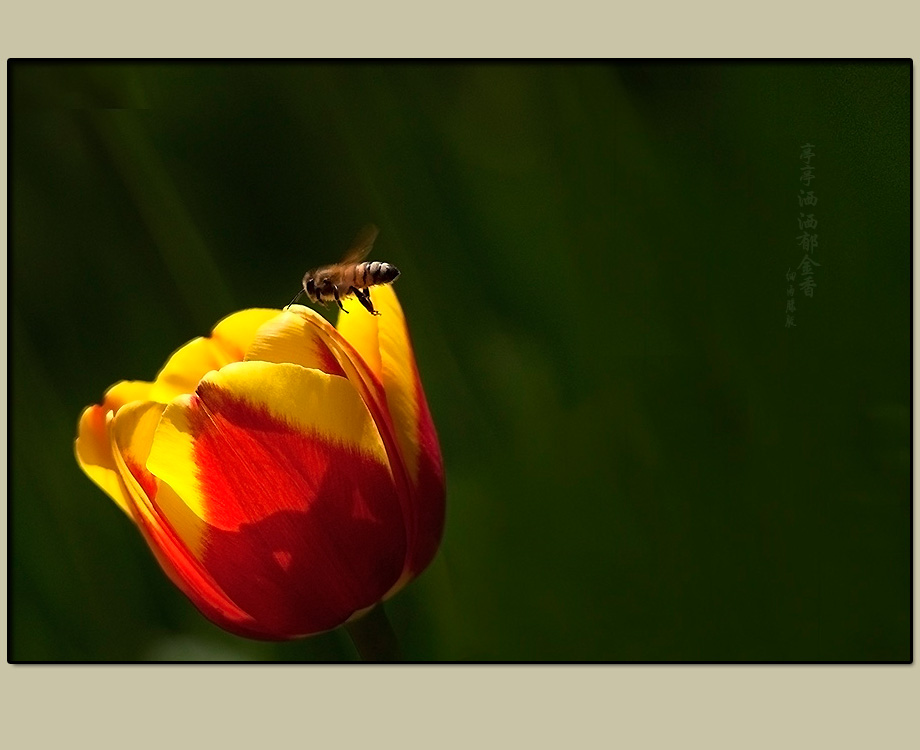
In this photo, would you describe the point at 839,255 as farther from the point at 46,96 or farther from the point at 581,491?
the point at 46,96

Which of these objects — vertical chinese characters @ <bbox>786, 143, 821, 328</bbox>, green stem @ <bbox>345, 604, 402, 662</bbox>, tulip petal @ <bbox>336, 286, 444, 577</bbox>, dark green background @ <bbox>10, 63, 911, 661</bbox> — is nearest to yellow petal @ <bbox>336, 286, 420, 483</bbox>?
tulip petal @ <bbox>336, 286, 444, 577</bbox>

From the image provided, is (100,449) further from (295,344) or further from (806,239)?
(806,239)

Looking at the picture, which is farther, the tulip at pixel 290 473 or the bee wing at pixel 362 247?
the bee wing at pixel 362 247

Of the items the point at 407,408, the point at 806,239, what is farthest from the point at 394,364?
the point at 806,239

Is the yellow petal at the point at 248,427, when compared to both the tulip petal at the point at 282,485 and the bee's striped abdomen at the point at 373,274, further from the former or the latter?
the bee's striped abdomen at the point at 373,274

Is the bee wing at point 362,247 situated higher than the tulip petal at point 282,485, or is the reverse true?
the bee wing at point 362,247

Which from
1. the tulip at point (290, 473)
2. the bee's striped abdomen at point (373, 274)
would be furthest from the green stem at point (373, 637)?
the bee's striped abdomen at point (373, 274)

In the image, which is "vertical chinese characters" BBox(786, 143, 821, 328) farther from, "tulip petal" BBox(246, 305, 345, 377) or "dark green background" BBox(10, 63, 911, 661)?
"tulip petal" BBox(246, 305, 345, 377)
